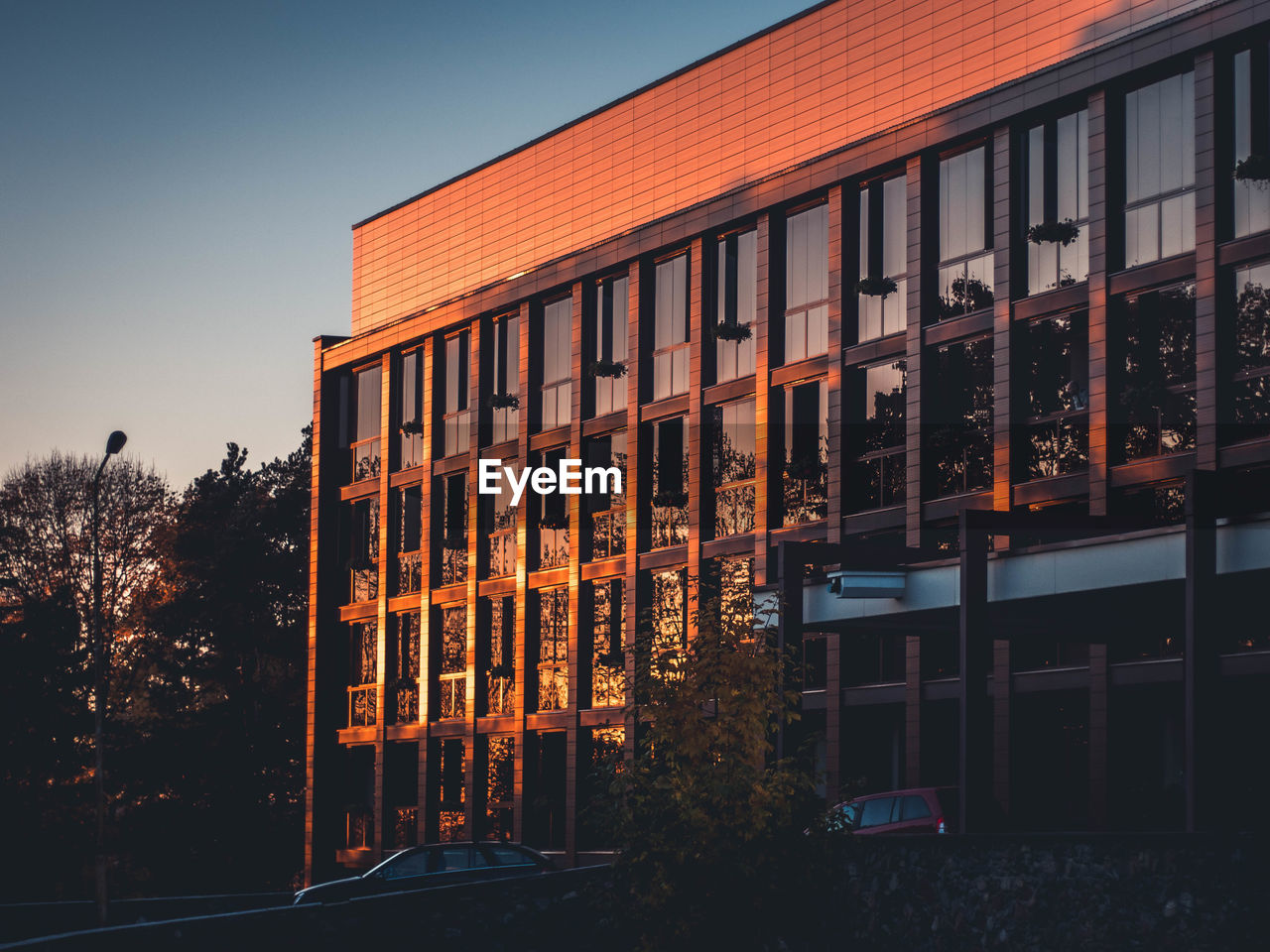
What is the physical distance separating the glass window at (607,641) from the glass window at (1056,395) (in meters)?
11.7

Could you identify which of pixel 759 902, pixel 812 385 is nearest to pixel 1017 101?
pixel 812 385

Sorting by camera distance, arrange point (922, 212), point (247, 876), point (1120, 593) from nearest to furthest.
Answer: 1. point (1120, 593)
2. point (922, 212)
3. point (247, 876)

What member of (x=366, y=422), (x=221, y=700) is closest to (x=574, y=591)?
(x=366, y=422)

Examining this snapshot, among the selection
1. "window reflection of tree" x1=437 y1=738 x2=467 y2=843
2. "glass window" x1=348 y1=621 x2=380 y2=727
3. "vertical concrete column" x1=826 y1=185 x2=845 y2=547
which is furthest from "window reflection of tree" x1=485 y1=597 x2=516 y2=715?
"vertical concrete column" x1=826 y1=185 x2=845 y2=547

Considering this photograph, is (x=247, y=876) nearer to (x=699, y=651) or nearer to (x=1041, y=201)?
(x=1041, y=201)

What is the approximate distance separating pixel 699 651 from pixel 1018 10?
59.2 ft

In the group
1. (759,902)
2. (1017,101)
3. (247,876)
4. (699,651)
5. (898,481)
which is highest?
(1017,101)

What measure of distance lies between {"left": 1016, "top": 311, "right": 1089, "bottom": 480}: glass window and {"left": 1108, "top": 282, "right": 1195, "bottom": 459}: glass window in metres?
0.90

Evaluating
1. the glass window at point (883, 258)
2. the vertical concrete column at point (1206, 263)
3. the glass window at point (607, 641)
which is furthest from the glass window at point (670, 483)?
the vertical concrete column at point (1206, 263)

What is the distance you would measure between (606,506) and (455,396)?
24.0ft

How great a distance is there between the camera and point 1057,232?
31.2 metres

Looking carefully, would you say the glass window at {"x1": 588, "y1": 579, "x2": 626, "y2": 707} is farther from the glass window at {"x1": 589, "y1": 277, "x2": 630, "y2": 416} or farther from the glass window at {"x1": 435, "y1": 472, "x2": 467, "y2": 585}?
the glass window at {"x1": 435, "y1": 472, "x2": 467, "y2": 585}

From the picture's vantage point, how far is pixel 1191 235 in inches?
1155

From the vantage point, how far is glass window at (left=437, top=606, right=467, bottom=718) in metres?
45.1
